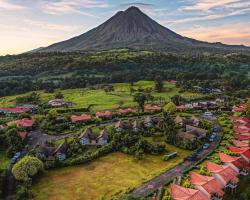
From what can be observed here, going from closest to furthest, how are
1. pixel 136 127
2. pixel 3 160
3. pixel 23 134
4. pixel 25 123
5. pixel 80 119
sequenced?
pixel 3 160 < pixel 23 134 < pixel 136 127 < pixel 25 123 < pixel 80 119

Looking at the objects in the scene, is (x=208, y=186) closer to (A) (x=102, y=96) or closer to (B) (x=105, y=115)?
→ (B) (x=105, y=115)

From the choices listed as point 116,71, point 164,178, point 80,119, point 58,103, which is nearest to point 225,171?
point 164,178

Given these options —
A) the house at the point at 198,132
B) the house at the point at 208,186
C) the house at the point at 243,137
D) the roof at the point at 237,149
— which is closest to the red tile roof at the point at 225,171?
the house at the point at 208,186

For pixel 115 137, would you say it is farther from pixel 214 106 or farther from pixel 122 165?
pixel 214 106

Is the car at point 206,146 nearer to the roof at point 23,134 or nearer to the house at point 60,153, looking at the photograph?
the house at point 60,153

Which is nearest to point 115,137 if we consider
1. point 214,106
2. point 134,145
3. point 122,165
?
point 134,145

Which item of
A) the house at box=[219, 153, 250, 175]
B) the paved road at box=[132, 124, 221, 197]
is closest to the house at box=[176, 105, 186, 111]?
the paved road at box=[132, 124, 221, 197]
